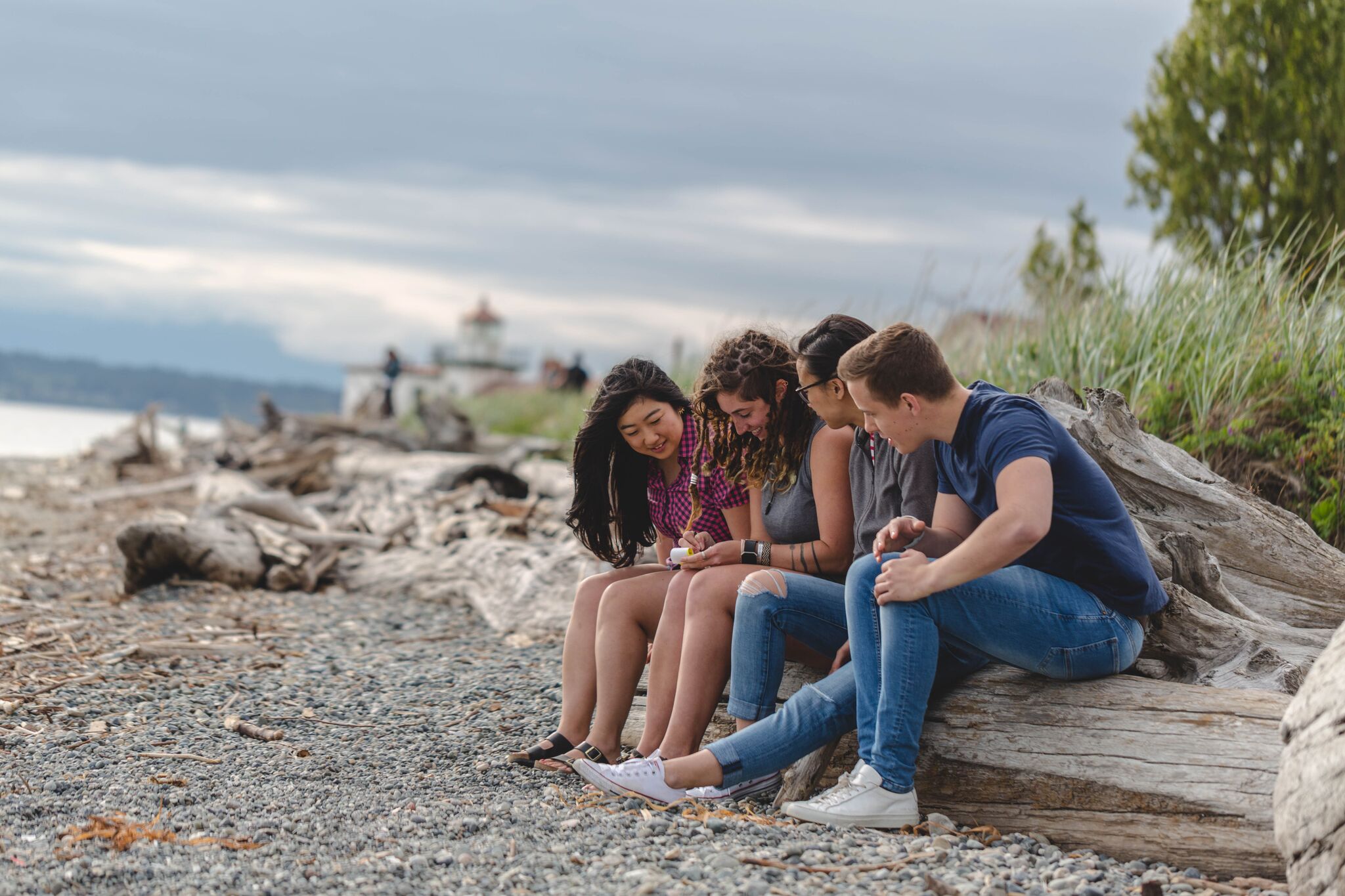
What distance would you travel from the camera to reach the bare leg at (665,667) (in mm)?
3893

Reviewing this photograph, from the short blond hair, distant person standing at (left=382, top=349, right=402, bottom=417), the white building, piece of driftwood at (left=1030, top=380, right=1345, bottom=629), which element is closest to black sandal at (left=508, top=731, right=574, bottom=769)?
the short blond hair

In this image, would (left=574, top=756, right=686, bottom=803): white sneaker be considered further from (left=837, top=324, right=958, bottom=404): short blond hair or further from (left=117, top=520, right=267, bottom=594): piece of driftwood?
(left=117, top=520, right=267, bottom=594): piece of driftwood

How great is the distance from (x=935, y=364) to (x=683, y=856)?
5.05 ft

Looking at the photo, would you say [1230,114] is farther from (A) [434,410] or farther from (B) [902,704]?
(B) [902,704]

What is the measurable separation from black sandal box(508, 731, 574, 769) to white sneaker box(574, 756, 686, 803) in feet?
1.35

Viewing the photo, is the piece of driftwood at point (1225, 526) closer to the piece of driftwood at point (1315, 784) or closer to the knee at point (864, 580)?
the knee at point (864, 580)

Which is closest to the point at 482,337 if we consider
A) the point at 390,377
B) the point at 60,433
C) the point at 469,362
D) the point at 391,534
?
the point at 469,362

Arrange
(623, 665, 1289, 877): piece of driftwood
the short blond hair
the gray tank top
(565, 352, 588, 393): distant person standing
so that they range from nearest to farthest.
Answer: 1. (623, 665, 1289, 877): piece of driftwood
2. the short blond hair
3. the gray tank top
4. (565, 352, 588, 393): distant person standing

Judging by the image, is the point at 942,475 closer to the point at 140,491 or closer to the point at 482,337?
the point at 140,491

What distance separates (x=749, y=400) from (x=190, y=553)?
5.30m

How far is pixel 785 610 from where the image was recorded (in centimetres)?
368

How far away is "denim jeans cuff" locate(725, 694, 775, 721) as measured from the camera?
12.1ft

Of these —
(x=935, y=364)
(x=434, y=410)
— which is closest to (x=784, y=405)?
(x=935, y=364)

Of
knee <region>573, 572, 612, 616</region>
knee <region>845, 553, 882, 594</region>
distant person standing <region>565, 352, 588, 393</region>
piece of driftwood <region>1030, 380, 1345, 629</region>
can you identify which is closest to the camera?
knee <region>845, 553, 882, 594</region>
